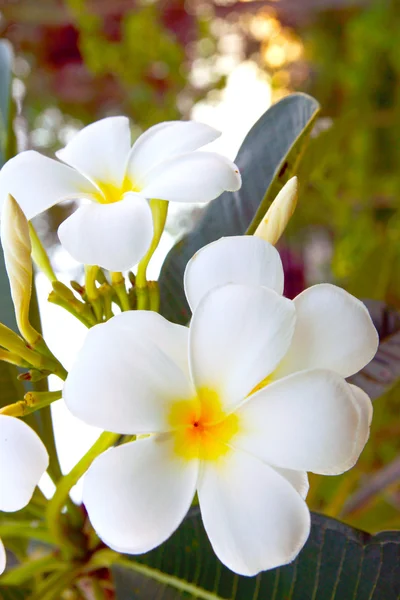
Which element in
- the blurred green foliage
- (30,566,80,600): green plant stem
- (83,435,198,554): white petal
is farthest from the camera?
the blurred green foliage

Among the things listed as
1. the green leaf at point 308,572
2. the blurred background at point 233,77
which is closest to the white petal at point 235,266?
the green leaf at point 308,572

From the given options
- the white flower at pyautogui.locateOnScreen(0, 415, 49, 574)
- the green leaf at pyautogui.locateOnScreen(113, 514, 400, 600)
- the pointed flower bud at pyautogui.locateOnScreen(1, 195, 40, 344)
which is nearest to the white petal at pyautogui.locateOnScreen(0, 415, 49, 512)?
the white flower at pyautogui.locateOnScreen(0, 415, 49, 574)

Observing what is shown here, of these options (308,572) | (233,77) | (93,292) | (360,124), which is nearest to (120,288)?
(93,292)

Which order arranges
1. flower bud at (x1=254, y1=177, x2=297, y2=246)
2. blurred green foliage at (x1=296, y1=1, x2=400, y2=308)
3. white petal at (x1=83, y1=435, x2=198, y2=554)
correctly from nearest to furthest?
white petal at (x1=83, y1=435, x2=198, y2=554)
flower bud at (x1=254, y1=177, x2=297, y2=246)
blurred green foliage at (x1=296, y1=1, x2=400, y2=308)

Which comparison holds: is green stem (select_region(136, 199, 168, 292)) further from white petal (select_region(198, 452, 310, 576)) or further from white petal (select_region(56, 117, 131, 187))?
white petal (select_region(198, 452, 310, 576))

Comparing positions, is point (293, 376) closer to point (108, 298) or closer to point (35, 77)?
point (108, 298)

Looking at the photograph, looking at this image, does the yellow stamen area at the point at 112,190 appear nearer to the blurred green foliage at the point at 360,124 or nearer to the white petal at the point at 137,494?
the white petal at the point at 137,494
